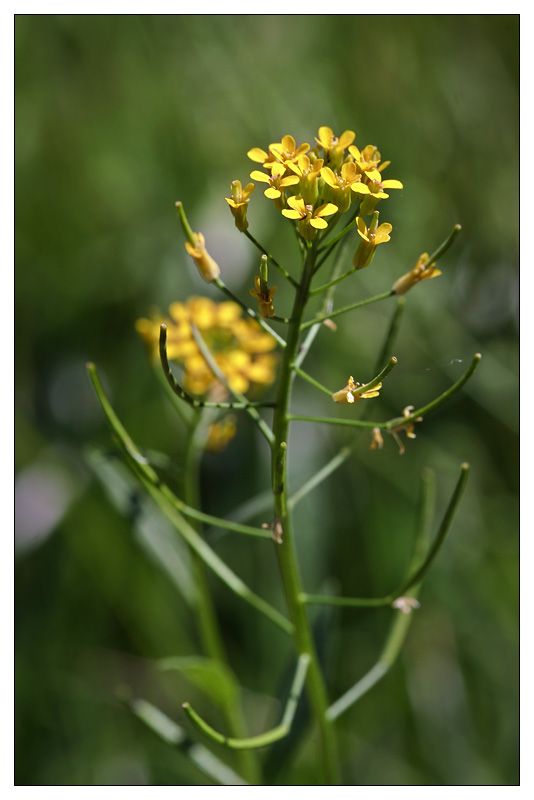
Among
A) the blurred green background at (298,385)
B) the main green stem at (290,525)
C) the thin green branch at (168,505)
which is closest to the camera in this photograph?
the main green stem at (290,525)

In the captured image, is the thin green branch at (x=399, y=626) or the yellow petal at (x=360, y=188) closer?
the yellow petal at (x=360, y=188)

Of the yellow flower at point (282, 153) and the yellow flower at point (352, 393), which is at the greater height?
the yellow flower at point (282, 153)

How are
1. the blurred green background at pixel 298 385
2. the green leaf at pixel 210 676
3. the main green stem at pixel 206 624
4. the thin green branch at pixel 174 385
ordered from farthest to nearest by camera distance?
1. the blurred green background at pixel 298 385
2. the main green stem at pixel 206 624
3. the green leaf at pixel 210 676
4. the thin green branch at pixel 174 385

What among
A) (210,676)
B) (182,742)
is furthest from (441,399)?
(182,742)

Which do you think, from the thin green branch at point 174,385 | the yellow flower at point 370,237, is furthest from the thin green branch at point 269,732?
the yellow flower at point 370,237

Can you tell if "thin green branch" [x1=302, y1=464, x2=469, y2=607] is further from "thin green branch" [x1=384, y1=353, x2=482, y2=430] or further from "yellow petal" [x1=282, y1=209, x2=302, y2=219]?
"yellow petal" [x1=282, y1=209, x2=302, y2=219]

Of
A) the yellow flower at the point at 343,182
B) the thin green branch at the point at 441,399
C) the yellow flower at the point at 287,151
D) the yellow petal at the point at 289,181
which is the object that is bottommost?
the thin green branch at the point at 441,399

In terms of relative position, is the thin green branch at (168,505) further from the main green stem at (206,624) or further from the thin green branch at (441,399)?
the thin green branch at (441,399)
